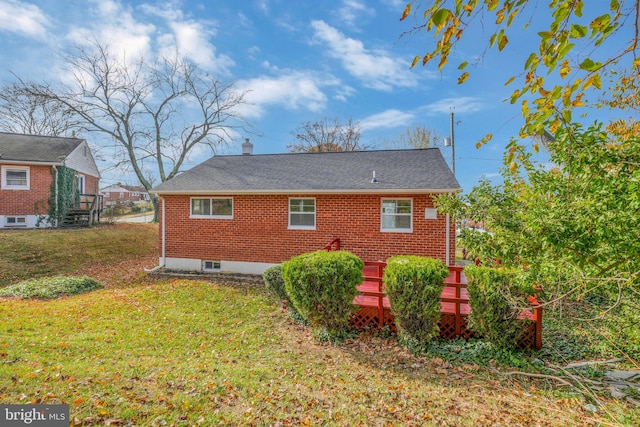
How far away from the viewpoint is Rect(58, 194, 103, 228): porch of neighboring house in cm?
1764

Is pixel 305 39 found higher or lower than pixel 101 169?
higher

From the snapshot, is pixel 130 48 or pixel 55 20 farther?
pixel 130 48

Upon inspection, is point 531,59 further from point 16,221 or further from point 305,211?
point 16,221

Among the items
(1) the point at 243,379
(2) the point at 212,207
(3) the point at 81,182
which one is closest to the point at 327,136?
(3) the point at 81,182

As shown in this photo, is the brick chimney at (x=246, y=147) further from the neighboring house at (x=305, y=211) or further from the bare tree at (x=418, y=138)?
the bare tree at (x=418, y=138)

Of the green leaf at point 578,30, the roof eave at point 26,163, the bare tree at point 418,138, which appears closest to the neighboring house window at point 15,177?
the roof eave at point 26,163

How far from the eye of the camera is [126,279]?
35.0 feet

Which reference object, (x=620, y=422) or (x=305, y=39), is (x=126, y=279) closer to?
(x=305, y=39)

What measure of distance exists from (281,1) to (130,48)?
64.9 feet

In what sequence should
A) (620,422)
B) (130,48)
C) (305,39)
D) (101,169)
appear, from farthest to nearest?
(101,169)
(130,48)
(305,39)
(620,422)

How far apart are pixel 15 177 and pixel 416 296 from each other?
2137cm

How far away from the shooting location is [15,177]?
1597 cm

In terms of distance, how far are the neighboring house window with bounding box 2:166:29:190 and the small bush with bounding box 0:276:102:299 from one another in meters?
10.1

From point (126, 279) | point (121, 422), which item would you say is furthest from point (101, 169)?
point (121, 422)
